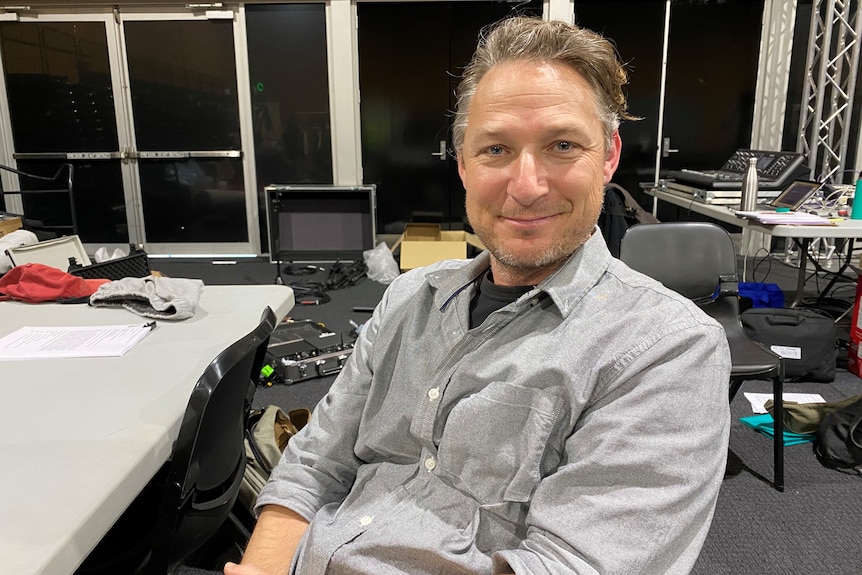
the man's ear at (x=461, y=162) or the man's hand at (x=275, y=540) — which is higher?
the man's ear at (x=461, y=162)

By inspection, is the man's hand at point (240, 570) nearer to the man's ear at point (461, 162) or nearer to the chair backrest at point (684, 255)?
the man's ear at point (461, 162)

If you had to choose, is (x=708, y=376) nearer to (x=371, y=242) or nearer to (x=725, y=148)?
(x=371, y=242)

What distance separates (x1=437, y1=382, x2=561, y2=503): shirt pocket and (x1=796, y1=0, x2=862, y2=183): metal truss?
488 centimetres

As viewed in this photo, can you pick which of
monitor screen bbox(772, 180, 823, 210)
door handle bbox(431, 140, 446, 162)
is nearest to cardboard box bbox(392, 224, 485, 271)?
door handle bbox(431, 140, 446, 162)

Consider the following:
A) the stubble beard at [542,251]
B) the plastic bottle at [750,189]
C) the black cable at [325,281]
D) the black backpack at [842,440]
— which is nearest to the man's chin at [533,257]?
the stubble beard at [542,251]

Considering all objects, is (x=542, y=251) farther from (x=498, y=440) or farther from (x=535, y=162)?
(x=498, y=440)

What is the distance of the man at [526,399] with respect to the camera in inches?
30.9

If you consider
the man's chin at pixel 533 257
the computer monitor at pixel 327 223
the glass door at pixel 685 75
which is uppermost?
the glass door at pixel 685 75

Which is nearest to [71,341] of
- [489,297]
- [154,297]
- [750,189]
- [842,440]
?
[154,297]

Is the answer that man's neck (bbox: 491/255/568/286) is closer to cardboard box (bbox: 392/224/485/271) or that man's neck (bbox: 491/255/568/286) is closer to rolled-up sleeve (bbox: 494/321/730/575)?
rolled-up sleeve (bbox: 494/321/730/575)

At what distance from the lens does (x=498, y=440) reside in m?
0.90

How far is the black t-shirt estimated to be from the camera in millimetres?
1051

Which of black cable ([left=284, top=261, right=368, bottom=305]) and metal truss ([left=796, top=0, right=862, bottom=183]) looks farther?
metal truss ([left=796, top=0, right=862, bottom=183])

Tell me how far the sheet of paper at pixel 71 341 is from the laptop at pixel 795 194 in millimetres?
3203
